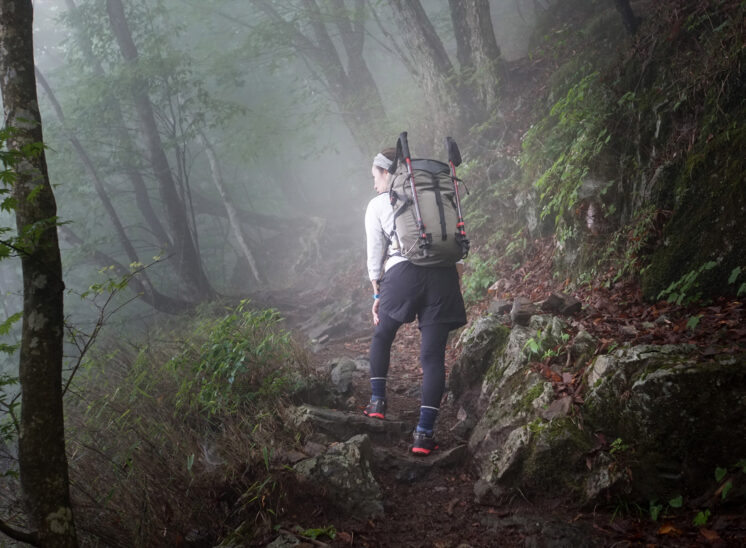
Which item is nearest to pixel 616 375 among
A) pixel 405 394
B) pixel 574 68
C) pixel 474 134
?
pixel 405 394

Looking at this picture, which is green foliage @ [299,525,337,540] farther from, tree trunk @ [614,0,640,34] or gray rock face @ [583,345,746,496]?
tree trunk @ [614,0,640,34]

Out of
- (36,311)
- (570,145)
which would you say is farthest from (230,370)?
(570,145)

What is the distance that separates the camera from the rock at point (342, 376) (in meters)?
4.98

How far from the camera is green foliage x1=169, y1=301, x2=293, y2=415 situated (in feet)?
13.8

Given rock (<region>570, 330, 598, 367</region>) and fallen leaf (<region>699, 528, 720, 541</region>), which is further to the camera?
rock (<region>570, 330, 598, 367</region>)

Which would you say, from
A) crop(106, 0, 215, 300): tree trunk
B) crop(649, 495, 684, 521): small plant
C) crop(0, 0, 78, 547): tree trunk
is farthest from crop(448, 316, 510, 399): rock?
crop(106, 0, 215, 300): tree trunk

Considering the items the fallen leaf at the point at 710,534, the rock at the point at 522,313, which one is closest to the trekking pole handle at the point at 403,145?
the rock at the point at 522,313

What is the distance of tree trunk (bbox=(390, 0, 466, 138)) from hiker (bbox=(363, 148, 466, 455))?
6665 millimetres

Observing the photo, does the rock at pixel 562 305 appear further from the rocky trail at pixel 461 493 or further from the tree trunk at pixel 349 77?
the tree trunk at pixel 349 77

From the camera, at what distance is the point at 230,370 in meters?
4.41

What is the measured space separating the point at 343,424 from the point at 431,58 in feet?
29.0

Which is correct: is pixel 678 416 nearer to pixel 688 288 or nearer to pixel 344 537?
pixel 688 288

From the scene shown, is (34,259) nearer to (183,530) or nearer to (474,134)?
(183,530)

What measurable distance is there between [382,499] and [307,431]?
920 millimetres
